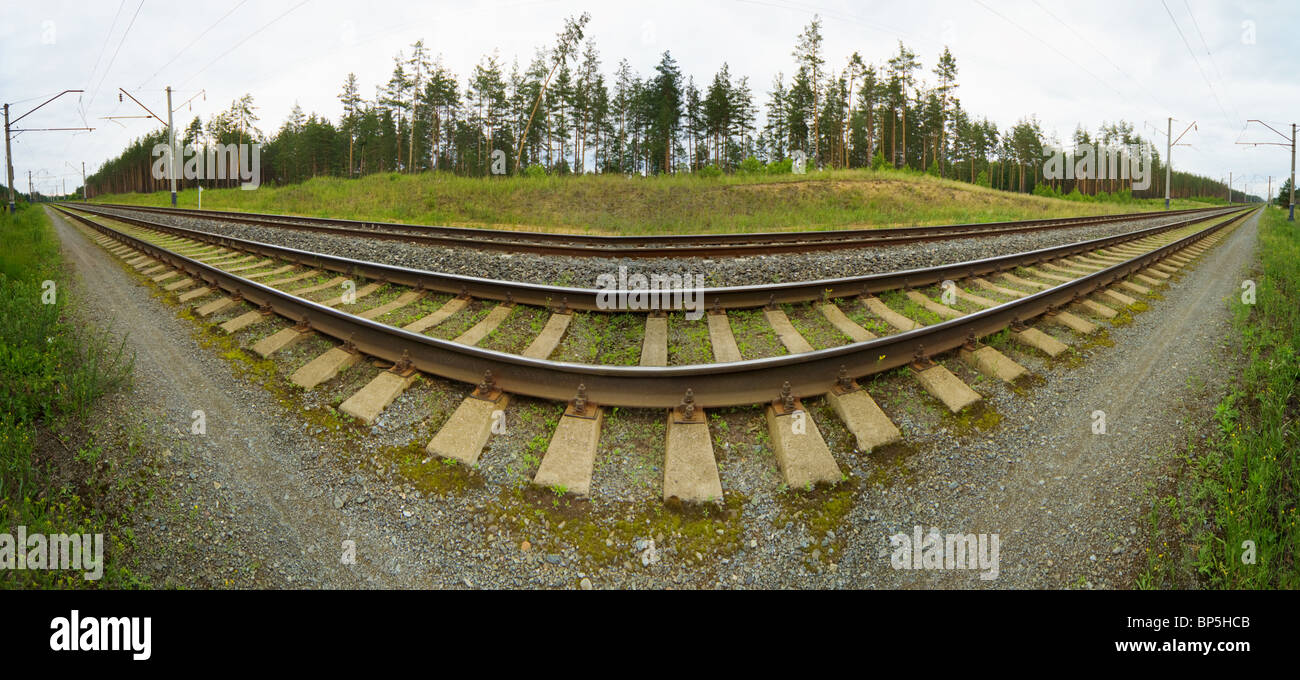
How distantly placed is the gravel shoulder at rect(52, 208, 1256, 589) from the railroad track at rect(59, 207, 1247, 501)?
0.18m

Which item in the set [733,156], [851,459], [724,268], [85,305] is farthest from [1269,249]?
[733,156]

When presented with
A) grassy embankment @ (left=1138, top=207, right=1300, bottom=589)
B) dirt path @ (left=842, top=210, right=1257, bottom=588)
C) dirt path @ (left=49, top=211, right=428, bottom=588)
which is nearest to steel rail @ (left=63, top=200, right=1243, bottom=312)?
dirt path @ (left=842, top=210, right=1257, bottom=588)

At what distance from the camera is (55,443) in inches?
150

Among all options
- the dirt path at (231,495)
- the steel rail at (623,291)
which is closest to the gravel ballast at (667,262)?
the steel rail at (623,291)

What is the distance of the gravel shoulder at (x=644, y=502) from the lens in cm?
304

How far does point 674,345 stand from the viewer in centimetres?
545

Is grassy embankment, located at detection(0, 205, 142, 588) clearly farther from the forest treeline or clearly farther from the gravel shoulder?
the forest treeline

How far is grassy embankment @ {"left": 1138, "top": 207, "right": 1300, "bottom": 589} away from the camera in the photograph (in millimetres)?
2854

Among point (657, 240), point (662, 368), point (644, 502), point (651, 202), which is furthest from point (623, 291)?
point (651, 202)

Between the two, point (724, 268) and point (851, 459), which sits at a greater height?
point (724, 268)

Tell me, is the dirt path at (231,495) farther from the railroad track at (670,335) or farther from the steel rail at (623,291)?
the steel rail at (623,291)

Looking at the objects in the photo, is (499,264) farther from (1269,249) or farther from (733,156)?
(733,156)

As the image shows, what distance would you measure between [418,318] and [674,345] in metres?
3.04

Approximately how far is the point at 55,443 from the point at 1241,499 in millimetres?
7870
